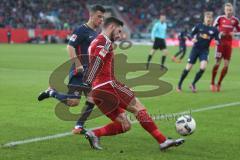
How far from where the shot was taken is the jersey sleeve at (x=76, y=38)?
→ 9352mm

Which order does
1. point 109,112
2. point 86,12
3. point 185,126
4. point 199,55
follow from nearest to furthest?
point 109,112 → point 185,126 → point 199,55 → point 86,12

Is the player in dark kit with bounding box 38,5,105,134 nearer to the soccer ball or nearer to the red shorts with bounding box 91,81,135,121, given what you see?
the red shorts with bounding box 91,81,135,121

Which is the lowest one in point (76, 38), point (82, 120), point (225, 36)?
point (225, 36)

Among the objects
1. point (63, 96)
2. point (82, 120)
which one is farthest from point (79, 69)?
point (63, 96)

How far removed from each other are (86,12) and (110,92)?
5584 centimetres

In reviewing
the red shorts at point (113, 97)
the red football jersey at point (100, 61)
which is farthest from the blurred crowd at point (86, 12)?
the red football jersey at point (100, 61)

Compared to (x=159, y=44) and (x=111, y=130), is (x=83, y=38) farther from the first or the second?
(x=159, y=44)

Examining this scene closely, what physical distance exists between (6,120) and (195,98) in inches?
222

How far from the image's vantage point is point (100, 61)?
7.51m

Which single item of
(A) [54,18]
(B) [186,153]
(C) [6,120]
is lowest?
(A) [54,18]

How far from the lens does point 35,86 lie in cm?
1667

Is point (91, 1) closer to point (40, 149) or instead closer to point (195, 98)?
point (195, 98)

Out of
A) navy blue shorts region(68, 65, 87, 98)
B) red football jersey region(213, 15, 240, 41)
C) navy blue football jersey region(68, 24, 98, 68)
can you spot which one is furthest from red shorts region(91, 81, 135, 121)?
red football jersey region(213, 15, 240, 41)

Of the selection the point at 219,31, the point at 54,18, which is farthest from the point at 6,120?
the point at 54,18
